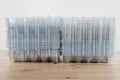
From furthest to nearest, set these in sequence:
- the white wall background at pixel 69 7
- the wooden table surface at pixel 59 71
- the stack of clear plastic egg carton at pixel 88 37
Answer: the white wall background at pixel 69 7 → the stack of clear plastic egg carton at pixel 88 37 → the wooden table surface at pixel 59 71

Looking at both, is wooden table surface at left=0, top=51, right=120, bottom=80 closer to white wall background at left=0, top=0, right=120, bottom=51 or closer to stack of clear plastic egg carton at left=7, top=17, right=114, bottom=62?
stack of clear plastic egg carton at left=7, top=17, right=114, bottom=62

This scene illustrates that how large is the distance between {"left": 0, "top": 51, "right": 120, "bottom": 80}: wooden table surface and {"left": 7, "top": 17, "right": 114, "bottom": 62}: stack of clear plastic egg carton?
0.04m

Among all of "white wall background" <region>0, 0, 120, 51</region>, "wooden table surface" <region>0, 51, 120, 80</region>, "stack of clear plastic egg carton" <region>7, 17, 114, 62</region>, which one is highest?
"white wall background" <region>0, 0, 120, 51</region>

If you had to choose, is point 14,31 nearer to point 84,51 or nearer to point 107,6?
point 84,51

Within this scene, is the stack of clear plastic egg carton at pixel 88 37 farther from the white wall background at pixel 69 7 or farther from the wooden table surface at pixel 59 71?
the white wall background at pixel 69 7

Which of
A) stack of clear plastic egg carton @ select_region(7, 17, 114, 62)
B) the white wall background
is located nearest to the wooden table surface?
stack of clear plastic egg carton @ select_region(7, 17, 114, 62)

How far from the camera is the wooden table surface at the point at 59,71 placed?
0.54 m

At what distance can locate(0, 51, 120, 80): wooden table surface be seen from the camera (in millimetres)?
542

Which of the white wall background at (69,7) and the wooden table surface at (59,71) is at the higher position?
the white wall background at (69,7)

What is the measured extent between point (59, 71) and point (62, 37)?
145 millimetres

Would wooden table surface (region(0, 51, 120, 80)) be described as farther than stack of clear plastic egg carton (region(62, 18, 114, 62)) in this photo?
No

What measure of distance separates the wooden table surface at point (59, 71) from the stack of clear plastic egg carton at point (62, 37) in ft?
0.13

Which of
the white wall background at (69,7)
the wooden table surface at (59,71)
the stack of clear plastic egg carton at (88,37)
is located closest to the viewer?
the wooden table surface at (59,71)

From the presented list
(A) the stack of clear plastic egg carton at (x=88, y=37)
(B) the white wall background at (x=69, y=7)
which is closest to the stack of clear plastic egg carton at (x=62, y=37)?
(A) the stack of clear plastic egg carton at (x=88, y=37)
